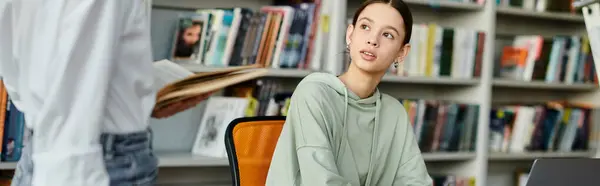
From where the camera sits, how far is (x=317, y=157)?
164 cm

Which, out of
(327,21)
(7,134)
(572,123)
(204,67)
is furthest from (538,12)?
(7,134)

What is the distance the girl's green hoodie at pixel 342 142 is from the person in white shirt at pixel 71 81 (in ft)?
1.49

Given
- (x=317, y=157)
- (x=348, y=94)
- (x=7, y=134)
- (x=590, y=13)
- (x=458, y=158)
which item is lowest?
(x=458, y=158)

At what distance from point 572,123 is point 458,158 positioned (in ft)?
2.37

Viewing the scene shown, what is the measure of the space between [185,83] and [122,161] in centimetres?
35

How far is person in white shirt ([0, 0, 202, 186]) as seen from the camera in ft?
3.97

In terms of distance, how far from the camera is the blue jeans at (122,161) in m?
1.28

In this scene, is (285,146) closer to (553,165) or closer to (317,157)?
(317,157)

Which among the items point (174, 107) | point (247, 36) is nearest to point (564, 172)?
point (174, 107)

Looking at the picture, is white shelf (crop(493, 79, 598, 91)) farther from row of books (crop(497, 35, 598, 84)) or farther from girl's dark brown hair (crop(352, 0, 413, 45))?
girl's dark brown hair (crop(352, 0, 413, 45))

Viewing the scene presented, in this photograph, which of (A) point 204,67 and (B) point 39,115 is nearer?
(B) point 39,115

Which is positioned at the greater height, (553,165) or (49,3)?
(49,3)

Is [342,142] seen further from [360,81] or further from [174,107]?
[174,107]

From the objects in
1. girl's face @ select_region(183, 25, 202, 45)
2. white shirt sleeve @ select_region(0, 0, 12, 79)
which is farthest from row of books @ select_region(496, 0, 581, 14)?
white shirt sleeve @ select_region(0, 0, 12, 79)
